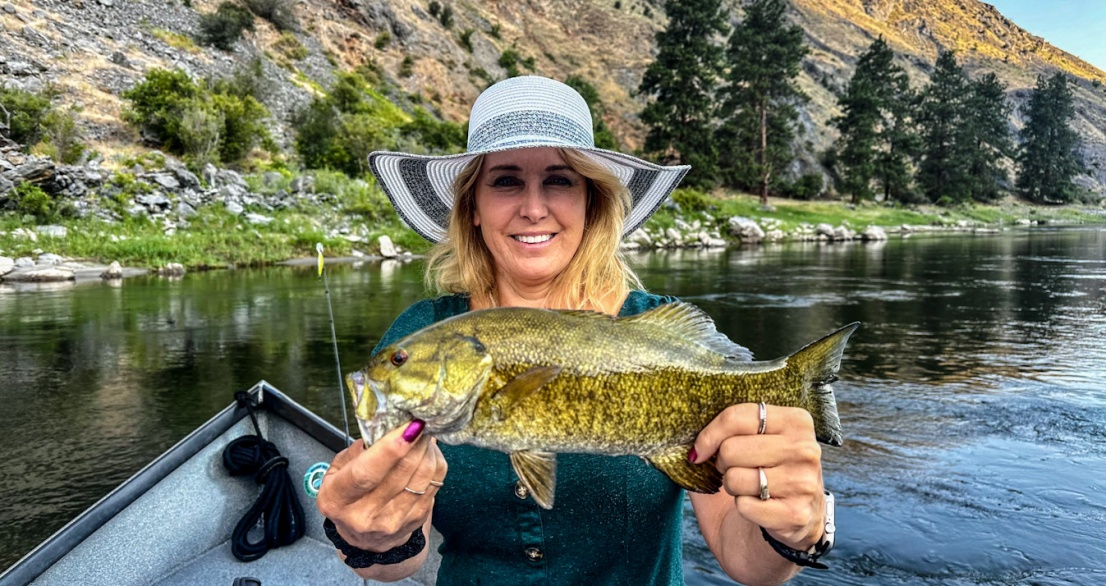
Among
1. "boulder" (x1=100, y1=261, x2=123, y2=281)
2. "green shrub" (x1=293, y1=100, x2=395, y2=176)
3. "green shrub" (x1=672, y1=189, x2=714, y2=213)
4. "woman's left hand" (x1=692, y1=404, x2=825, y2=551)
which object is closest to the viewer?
"woman's left hand" (x1=692, y1=404, x2=825, y2=551)

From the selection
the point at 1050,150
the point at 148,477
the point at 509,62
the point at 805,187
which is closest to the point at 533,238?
the point at 148,477

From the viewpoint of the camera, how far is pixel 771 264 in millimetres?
29281

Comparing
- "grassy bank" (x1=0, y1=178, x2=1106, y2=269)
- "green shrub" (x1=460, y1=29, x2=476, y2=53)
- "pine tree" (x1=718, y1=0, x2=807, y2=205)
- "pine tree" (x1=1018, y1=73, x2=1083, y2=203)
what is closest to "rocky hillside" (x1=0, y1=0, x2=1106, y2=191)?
"green shrub" (x1=460, y1=29, x2=476, y2=53)

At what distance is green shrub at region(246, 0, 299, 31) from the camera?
62719mm

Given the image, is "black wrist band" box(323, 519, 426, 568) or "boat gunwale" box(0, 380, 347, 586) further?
"boat gunwale" box(0, 380, 347, 586)

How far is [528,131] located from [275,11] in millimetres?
72881

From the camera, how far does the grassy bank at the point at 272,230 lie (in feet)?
85.3

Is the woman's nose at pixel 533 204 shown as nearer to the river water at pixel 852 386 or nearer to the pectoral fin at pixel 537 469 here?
the pectoral fin at pixel 537 469

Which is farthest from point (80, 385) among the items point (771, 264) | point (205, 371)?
point (771, 264)

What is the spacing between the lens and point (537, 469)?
1826 millimetres

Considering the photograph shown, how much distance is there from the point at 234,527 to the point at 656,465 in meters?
4.23

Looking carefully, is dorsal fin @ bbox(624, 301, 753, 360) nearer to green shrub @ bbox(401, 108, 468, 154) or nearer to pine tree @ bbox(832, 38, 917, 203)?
green shrub @ bbox(401, 108, 468, 154)

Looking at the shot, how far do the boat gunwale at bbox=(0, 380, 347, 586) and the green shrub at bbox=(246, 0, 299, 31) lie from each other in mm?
70105

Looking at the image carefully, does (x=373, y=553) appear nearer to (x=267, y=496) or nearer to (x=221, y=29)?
(x=267, y=496)
